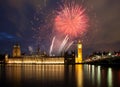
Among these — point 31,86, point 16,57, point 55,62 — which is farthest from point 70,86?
point 16,57

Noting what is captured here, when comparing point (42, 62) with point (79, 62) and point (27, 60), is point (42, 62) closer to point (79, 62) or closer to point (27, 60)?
point (27, 60)

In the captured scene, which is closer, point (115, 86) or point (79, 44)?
point (115, 86)

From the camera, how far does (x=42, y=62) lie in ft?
617

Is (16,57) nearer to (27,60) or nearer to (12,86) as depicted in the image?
(27,60)

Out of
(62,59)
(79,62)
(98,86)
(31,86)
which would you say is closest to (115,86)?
(98,86)

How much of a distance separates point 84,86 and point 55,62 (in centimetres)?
15267

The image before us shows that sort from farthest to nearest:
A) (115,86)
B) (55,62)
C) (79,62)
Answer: (55,62) → (79,62) → (115,86)

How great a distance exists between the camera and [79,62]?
173125 mm

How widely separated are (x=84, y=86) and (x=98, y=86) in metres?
1.55

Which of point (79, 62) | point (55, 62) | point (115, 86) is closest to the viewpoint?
point (115, 86)

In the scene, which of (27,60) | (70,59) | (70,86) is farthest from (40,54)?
(70,86)

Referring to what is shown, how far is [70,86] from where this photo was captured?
3362 cm

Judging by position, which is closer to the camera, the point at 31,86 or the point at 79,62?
the point at 31,86

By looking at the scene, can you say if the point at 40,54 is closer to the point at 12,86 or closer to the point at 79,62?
the point at 79,62
